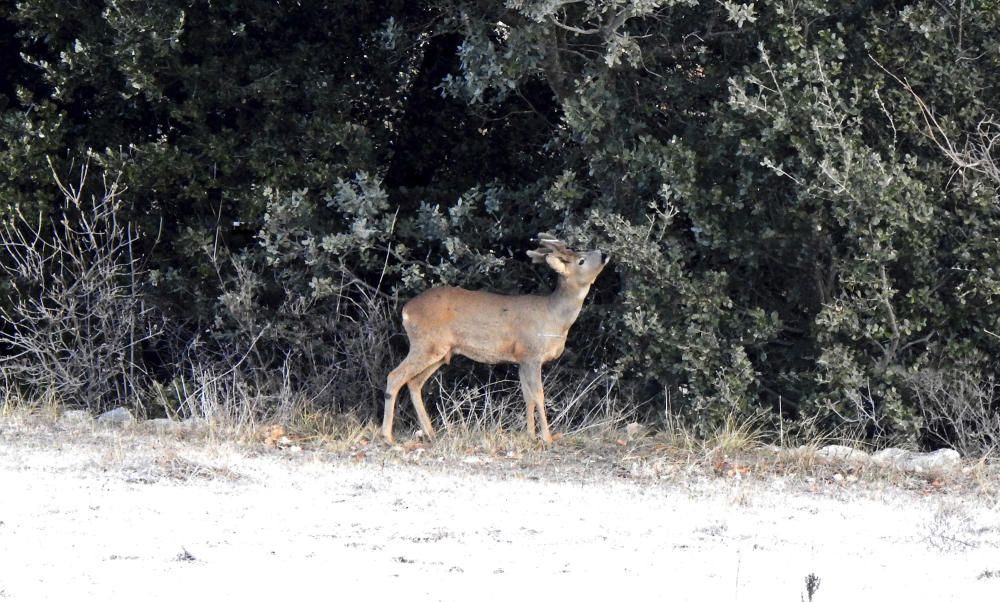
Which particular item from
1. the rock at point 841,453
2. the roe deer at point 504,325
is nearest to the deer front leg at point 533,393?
the roe deer at point 504,325

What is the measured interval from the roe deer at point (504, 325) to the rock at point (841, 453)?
2177 millimetres

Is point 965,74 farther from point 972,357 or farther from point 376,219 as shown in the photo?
point 376,219

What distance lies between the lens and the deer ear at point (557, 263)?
11.6m

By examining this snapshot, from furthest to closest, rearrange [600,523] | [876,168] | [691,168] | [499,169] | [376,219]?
[499,169]
[376,219]
[691,168]
[876,168]
[600,523]

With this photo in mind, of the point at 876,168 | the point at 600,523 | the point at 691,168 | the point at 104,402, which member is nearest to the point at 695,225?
the point at 691,168

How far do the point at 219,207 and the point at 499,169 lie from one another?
2663 millimetres

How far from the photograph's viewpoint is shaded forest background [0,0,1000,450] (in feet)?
36.2

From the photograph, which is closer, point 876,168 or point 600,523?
point 600,523

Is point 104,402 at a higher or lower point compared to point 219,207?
lower

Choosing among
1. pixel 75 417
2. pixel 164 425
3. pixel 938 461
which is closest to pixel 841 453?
pixel 938 461

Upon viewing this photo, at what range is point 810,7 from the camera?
35.4 feet

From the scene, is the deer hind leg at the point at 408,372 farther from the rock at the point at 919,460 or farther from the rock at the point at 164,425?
the rock at the point at 919,460

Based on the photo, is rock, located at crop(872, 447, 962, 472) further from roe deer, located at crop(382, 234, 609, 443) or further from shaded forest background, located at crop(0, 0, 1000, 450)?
roe deer, located at crop(382, 234, 609, 443)

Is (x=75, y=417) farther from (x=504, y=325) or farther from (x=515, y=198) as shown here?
(x=515, y=198)
